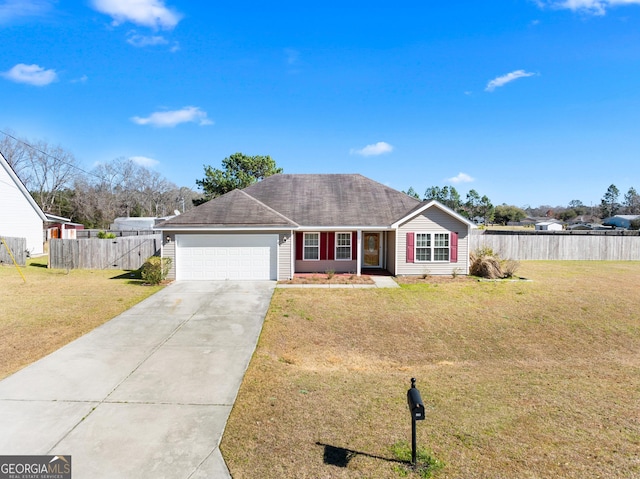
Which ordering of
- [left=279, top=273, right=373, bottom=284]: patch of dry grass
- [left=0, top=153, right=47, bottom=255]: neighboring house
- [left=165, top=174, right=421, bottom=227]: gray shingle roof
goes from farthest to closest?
1. [left=0, top=153, right=47, bottom=255]: neighboring house
2. [left=165, top=174, right=421, bottom=227]: gray shingle roof
3. [left=279, top=273, right=373, bottom=284]: patch of dry grass

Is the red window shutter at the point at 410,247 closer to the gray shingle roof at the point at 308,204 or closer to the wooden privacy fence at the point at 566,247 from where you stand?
the gray shingle roof at the point at 308,204

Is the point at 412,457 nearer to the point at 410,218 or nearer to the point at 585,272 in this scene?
the point at 410,218

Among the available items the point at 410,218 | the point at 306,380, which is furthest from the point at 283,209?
the point at 306,380

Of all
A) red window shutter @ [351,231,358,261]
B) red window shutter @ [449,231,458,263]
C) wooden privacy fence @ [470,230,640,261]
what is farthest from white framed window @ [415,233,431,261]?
wooden privacy fence @ [470,230,640,261]

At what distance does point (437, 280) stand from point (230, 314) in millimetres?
9922

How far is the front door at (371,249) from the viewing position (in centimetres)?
1950

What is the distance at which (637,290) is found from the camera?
49.0ft

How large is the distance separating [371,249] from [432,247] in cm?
335

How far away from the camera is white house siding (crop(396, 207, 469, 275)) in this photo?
17.5 metres

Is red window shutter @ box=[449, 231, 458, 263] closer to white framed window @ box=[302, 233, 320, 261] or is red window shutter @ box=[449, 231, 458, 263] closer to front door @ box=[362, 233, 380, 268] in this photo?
front door @ box=[362, 233, 380, 268]

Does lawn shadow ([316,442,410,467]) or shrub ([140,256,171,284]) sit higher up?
shrub ([140,256,171,284])

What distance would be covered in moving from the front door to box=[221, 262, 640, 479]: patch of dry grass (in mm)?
6646

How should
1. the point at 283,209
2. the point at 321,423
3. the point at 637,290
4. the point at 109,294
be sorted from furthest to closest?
the point at 283,209 < the point at 637,290 < the point at 109,294 < the point at 321,423

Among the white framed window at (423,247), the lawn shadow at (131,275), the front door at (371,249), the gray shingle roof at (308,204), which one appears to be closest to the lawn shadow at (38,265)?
the lawn shadow at (131,275)
